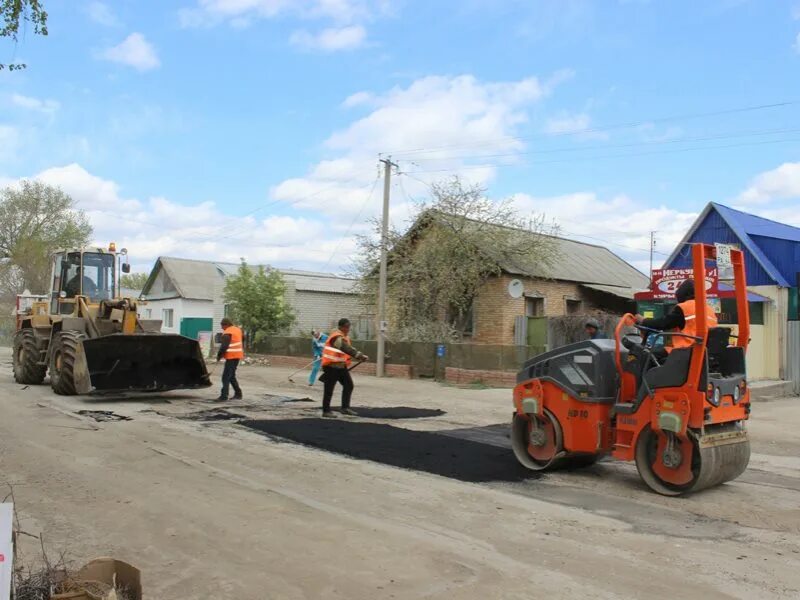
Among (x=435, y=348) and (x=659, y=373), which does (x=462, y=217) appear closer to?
(x=435, y=348)

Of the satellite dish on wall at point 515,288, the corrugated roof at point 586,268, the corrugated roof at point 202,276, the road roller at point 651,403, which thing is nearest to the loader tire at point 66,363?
the road roller at point 651,403

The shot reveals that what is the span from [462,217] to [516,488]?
54.8 ft

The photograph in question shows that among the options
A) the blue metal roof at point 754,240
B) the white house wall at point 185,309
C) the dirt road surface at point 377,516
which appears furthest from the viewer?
the white house wall at point 185,309

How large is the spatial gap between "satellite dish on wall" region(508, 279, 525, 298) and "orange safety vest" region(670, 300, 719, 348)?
16.5 m

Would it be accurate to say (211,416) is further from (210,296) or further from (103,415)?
(210,296)

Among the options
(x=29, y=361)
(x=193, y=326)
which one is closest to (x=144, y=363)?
(x=29, y=361)

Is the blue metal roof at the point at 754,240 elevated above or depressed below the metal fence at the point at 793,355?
above

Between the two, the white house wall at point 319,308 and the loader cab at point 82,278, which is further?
the white house wall at point 319,308

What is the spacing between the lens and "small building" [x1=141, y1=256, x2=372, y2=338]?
32.8 m

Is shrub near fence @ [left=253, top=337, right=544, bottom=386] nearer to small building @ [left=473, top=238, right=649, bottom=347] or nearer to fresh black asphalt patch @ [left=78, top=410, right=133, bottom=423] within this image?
small building @ [left=473, top=238, right=649, bottom=347]

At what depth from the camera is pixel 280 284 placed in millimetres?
28219

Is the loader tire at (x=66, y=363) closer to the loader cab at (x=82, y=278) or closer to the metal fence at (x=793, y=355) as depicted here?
the loader cab at (x=82, y=278)

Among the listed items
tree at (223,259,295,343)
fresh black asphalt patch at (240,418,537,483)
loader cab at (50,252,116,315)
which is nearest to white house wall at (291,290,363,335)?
tree at (223,259,295,343)

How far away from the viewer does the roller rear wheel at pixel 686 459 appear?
6.54 metres
